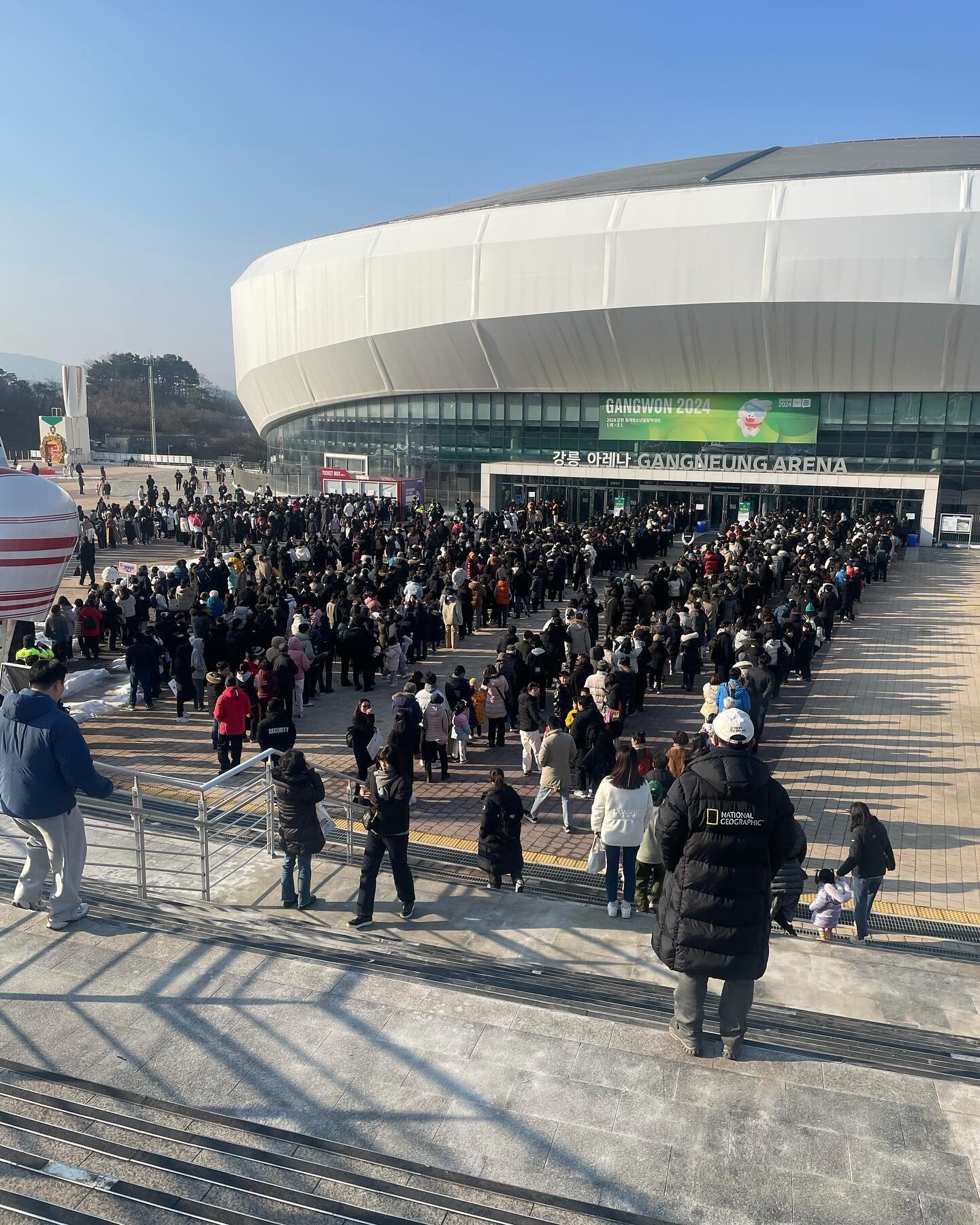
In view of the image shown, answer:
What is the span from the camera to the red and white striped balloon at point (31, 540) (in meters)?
12.2

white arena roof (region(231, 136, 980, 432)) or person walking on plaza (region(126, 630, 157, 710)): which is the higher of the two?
white arena roof (region(231, 136, 980, 432))

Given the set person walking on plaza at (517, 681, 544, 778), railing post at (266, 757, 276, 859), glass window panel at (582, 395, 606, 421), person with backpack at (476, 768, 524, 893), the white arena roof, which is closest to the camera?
person with backpack at (476, 768, 524, 893)

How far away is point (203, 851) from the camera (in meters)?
6.67

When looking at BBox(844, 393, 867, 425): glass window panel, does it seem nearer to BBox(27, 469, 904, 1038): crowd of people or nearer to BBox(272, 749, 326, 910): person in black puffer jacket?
BBox(27, 469, 904, 1038): crowd of people

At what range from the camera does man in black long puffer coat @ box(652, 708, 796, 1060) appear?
433cm

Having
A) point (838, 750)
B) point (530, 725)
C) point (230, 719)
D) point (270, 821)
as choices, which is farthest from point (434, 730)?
point (838, 750)

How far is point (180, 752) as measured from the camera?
39.7 feet

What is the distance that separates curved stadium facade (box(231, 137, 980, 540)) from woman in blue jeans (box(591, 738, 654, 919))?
33256mm

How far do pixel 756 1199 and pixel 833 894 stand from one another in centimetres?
353

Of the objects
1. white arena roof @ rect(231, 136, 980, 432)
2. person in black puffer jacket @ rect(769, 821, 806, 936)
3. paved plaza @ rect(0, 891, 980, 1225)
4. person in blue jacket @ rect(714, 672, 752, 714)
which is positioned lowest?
person in black puffer jacket @ rect(769, 821, 806, 936)

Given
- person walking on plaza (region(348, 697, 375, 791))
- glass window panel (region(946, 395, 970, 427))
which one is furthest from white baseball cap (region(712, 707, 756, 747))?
glass window panel (region(946, 395, 970, 427))

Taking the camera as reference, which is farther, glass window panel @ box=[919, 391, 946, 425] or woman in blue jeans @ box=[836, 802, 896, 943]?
glass window panel @ box=[919, 391, 946, 425]

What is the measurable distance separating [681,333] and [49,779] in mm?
37068

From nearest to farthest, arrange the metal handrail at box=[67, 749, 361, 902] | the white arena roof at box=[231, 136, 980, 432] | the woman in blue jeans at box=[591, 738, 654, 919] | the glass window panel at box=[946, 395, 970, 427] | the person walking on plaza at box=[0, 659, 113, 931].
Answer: the person walking on plaza at box=[0, 659, 113, 931] < the metal handrail at box=[67, 749, 361, 902] < the woman in blue jeans at box=[591, 738, 654, 919] < the white arena roof at box=[231, 136, 980, 432] < the glass window panel at box=[946, 395, 970, 427]
